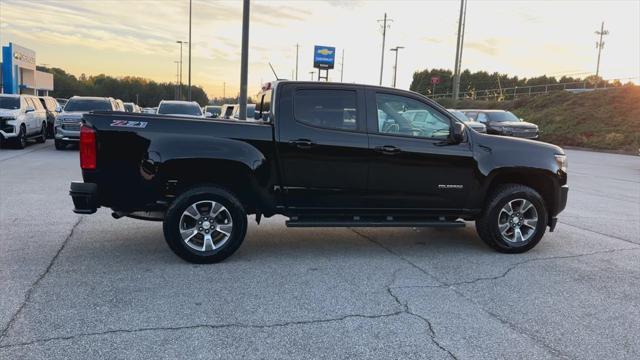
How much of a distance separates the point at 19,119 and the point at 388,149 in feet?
51.8

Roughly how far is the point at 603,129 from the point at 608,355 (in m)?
31.6

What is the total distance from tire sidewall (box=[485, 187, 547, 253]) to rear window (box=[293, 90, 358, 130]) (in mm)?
1950

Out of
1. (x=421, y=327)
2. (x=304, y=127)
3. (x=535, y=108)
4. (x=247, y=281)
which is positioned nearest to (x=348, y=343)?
(x=421, y=327)

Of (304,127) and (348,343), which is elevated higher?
(304,127)

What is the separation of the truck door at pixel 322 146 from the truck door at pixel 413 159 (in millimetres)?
155

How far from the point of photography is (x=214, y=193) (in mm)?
5352

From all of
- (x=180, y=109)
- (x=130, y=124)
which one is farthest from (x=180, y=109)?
(x=130, y=124)

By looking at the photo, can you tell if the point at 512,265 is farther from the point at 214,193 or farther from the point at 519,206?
the point at 214,193

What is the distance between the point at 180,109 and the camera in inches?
699

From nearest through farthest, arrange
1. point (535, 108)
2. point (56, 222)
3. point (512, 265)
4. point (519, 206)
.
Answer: point (512, 265)
point (519, 206)
point (56, 222)
point (535, 108)

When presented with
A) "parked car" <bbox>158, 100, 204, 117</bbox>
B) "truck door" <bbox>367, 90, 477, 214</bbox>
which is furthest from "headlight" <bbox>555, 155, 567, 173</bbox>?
"parked car" <bbox>158, 100, 204, 117</bbox>

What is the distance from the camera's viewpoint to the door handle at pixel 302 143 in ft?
18.2

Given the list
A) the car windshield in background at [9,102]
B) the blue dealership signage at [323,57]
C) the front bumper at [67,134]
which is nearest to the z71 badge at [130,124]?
the front bumper at [67,134]

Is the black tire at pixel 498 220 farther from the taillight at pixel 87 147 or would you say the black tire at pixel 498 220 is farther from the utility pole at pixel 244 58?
the utility pole at pixel 244 58
